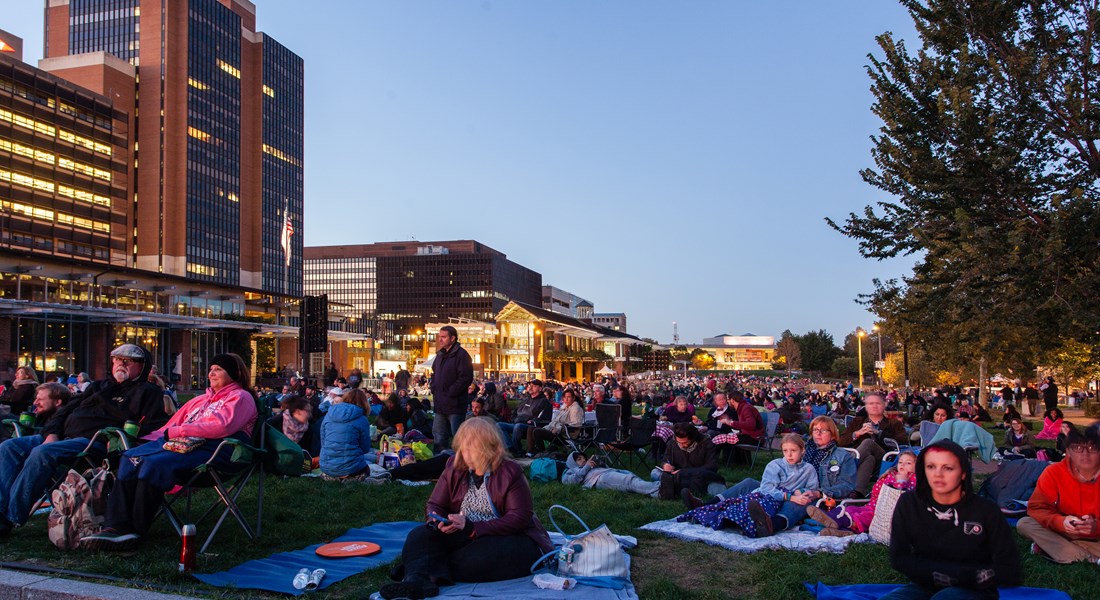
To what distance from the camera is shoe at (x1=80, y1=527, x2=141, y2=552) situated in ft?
17.2

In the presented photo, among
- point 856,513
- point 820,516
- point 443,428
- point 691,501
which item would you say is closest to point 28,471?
point 443,428

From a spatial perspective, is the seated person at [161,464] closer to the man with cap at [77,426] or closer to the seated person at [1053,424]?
the man with cap at [77,426]

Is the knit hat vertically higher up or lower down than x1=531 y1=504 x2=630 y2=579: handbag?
higher up

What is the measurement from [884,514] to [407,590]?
3853mm

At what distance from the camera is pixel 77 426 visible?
20.1 ft

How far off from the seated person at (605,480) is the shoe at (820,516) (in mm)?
2195

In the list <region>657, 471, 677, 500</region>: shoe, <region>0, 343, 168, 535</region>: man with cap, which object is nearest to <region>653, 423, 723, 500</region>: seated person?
<region>657, 471, 677, 500</region>: shoe

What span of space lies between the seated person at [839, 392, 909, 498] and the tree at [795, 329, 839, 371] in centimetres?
10052

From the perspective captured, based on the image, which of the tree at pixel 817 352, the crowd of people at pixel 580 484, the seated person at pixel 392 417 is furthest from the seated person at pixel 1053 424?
the tree at pixel 817 352

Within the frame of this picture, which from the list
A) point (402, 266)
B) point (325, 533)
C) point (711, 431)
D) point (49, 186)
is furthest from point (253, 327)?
point (402, 266)

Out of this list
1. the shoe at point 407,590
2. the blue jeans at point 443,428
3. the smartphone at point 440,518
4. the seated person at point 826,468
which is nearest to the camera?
the shoe at point 407,590

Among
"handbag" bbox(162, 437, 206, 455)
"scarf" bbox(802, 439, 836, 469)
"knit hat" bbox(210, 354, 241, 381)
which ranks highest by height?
"knit hat" bbox(210, 354, 241, 381)

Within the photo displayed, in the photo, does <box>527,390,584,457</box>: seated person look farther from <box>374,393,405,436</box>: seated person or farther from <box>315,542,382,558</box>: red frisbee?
<box>315,542,382,558</box>: red frisbee

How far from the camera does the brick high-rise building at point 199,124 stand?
101625mm
